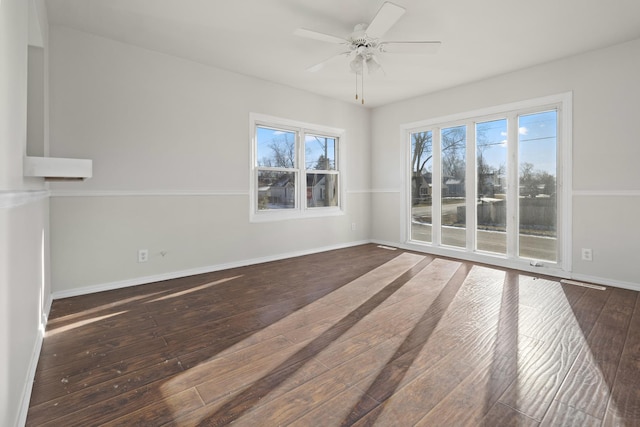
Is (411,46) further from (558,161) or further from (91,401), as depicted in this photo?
(91,401)

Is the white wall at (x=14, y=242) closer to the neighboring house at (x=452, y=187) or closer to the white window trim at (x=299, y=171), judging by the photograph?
the white window trim at (x=299, y=171)

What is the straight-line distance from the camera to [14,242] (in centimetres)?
134

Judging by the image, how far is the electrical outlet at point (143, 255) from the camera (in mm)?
3471

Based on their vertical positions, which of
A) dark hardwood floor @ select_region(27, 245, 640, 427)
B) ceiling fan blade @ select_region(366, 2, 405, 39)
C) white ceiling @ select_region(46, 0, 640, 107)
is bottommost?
dark hardwood floor @ select_region(27, 245, 640, 427)

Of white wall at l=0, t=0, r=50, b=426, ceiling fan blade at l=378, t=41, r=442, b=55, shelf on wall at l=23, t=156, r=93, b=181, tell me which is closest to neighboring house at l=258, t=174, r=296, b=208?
ceiling fan blade at l=378, t=41, r=442, b=55

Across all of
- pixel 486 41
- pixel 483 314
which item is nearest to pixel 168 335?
pixel 483 314

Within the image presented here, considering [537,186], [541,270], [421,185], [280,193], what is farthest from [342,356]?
[421,185]

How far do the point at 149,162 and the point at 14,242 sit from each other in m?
2.35

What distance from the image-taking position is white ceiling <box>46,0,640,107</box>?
8.75ft

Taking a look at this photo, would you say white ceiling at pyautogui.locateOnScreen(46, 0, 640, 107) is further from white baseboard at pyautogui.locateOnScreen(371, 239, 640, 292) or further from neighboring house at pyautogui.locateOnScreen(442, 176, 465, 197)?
white baseboard at pyautogui.locateOnScreen(371, 239, 640, 292)

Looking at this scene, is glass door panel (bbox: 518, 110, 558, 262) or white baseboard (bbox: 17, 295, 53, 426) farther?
glass door panel (bbox: 518, 110, 558, 262)

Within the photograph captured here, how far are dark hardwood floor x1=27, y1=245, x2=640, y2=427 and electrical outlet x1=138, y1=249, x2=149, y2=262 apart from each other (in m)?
0.39

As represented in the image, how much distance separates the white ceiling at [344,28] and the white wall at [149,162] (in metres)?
0.27

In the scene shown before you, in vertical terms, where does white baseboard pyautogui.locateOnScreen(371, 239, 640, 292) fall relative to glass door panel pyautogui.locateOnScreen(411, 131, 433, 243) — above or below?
below
